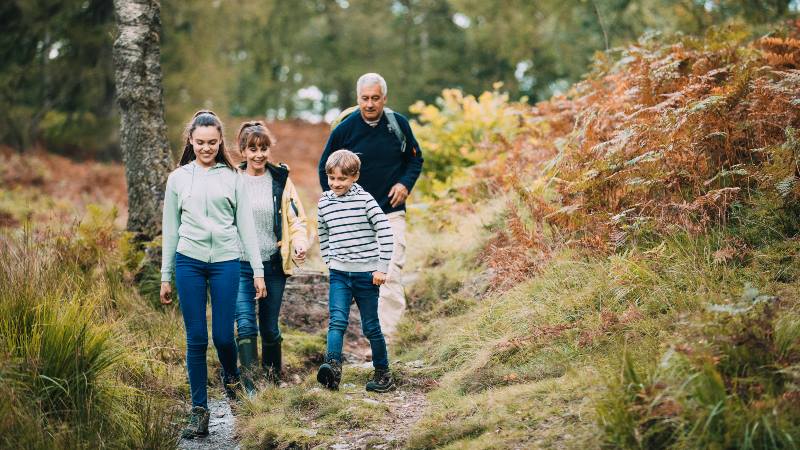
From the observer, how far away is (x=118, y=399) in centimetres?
444

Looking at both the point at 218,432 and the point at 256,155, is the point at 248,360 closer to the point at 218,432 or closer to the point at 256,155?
the point at 218,432

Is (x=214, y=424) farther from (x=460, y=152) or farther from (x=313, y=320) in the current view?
(x=460, y=152)

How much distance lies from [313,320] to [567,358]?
3.42 metres

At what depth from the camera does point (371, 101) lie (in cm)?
616

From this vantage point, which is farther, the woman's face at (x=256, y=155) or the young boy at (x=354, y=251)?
the woman's face at (x=256, y=155)

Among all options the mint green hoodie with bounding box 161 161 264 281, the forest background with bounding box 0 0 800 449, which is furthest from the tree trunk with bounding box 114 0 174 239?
the mint green hoodie with bounding box 161 161 264 281

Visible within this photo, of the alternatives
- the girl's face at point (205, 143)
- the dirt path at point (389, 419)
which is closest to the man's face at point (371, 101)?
the girl's face at point (205, 143)

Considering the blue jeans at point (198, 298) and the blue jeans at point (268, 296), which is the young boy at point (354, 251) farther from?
the blue jeans at point (198, 298)

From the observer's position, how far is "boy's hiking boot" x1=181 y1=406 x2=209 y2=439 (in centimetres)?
463

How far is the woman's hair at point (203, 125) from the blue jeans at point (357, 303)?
121 centimetres

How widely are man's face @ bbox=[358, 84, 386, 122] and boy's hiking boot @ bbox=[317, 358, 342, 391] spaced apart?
2260 millimetres

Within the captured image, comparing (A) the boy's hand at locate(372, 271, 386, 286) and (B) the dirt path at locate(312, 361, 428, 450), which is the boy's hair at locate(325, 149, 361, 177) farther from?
(B) the dirt path at locate(312, 361, 428, 450)

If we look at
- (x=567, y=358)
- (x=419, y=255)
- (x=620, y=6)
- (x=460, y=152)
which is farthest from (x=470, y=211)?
(x=620, y=6)

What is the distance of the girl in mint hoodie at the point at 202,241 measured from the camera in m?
4.77
